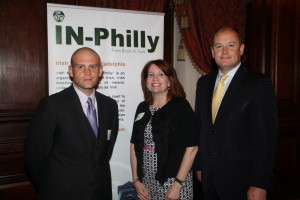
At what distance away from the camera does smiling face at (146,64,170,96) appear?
7.17 feet

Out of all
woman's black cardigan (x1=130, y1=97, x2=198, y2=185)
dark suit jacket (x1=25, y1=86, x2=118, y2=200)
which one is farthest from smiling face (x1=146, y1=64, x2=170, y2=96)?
dark suit jacket (x1=25, y1=86, x2=118, y2=200)

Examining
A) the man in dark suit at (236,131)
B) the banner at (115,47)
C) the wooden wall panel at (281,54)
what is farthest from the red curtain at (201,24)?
the man in dark suit at (236,131)

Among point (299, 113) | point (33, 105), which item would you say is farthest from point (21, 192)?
point (299, 113)

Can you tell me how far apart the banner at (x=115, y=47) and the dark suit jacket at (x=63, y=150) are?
2.83 ft

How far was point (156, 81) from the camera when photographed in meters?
2.19

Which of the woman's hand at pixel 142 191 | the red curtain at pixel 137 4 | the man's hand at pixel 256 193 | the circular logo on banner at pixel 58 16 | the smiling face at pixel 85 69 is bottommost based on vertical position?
the woman's hand at pixel 142 191

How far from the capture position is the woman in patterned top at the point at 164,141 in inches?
80.8

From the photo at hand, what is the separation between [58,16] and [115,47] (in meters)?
0.62

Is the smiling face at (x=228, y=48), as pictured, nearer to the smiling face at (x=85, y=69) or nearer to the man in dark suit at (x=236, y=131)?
the man in dark suit at (x=236, y=131)

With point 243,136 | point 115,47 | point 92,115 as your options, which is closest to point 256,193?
point 243,136

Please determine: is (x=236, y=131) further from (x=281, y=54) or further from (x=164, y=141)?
(x=281, y=54)

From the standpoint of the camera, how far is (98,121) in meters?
2.00

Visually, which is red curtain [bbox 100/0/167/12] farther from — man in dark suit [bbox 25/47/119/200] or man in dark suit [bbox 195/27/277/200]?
man in dark suit [bbox 195/27/277/200]

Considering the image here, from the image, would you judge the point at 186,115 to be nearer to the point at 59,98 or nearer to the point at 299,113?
the point at 59,98
